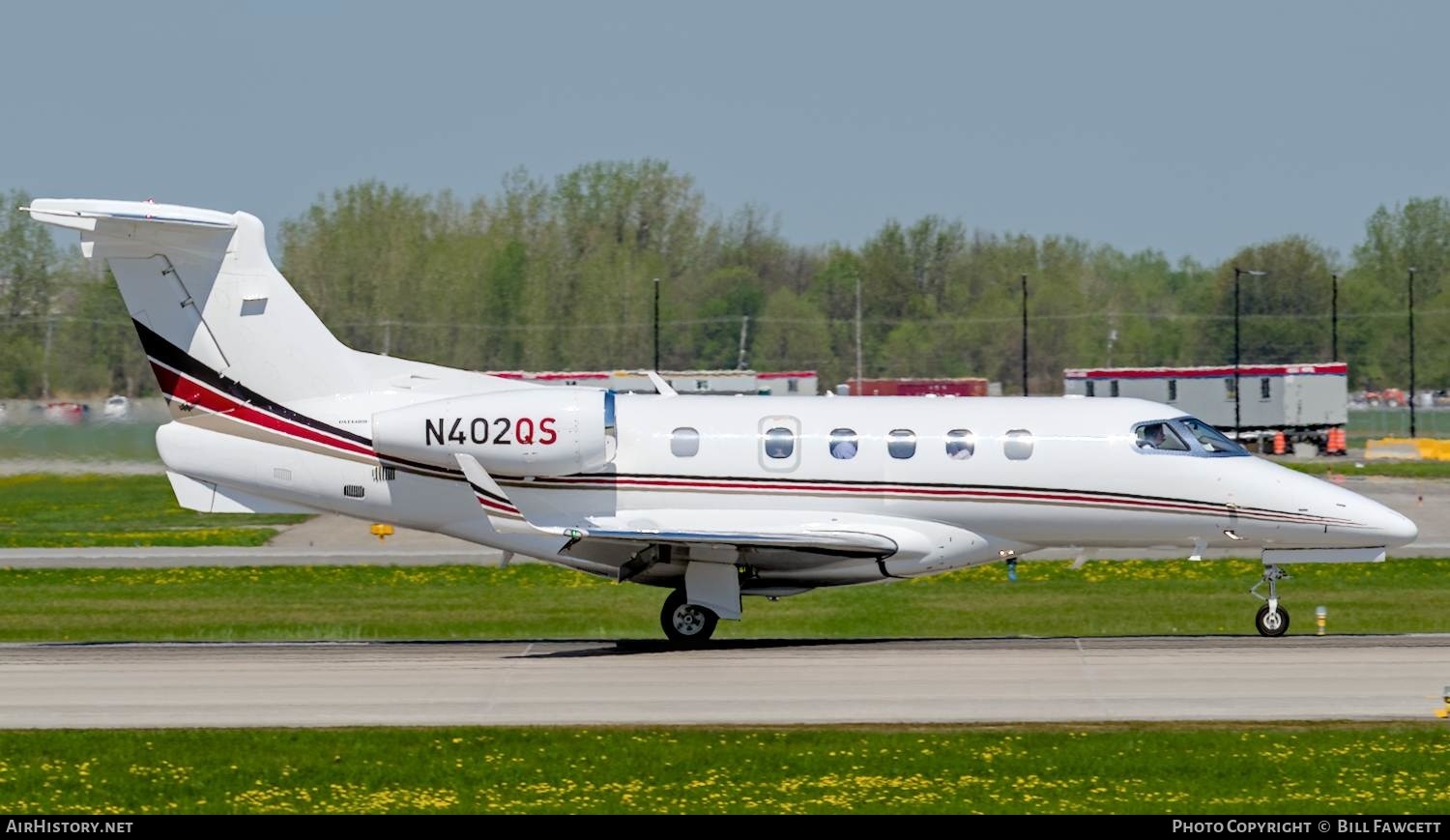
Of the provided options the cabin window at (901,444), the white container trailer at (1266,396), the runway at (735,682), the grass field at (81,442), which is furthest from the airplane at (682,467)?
the white container trailer at (1266,396)

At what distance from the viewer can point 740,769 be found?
15336 millimetres

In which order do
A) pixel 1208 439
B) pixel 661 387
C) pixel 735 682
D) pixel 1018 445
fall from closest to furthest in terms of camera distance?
pixel 735 682 → pixel 1018 445 → pixel 1208 439 → pixel 661 387

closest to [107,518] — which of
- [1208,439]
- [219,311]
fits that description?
[219,311]

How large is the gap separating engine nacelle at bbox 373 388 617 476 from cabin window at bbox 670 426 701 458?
3.08ft

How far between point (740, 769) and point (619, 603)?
15067 mm

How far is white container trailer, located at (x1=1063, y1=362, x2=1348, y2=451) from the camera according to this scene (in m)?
75.3

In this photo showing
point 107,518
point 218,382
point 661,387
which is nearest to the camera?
point 218,382

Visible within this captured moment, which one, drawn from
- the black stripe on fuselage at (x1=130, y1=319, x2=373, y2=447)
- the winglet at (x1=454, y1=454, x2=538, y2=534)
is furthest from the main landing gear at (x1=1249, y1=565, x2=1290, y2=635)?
the black stripe on fuselage at (x1=130, y1=319, x2=373, y2=447)

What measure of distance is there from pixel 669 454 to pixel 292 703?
6762mm

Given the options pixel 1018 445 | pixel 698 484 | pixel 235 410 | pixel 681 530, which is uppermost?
pixel 235 410

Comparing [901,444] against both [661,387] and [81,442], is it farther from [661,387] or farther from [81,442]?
[81,442]

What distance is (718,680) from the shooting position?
2017 centimetres

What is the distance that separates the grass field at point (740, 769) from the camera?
1415 cm
